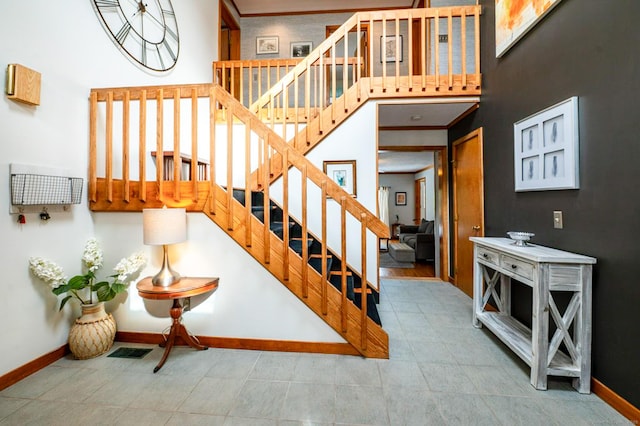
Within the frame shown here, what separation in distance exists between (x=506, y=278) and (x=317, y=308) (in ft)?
5.98

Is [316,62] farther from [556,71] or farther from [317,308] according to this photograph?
[317,308]

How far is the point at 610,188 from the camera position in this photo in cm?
157

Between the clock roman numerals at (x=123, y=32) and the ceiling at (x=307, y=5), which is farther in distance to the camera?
the ceiling at (x=307, y=5)

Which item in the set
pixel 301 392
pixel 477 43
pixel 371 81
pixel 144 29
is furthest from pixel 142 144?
pixel 477 43

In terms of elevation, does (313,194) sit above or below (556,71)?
below

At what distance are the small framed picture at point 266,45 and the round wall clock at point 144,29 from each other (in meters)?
2.06

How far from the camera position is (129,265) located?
6.94ft

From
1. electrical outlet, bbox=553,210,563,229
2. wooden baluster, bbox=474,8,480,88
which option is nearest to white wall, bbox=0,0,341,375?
electrical outlet, bbox=553,210,563,229

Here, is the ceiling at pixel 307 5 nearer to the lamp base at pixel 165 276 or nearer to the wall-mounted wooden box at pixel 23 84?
the wall-mounted wooden box at pixel 23 84

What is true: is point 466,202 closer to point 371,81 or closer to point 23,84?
point 371,81

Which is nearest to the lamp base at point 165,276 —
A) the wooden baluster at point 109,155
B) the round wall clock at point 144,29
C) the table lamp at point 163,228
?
the table lamp at point 163,228

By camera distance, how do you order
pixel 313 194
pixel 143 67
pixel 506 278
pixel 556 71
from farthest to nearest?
pixel 313 194 < pixel 143 67 < pixel 506 278 < pixel 556 71

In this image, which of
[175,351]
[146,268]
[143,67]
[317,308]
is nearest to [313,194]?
[317,308]

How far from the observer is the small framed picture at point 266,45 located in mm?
5195
